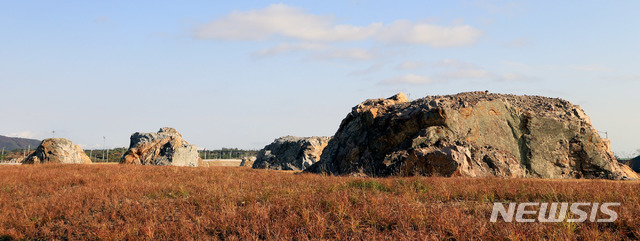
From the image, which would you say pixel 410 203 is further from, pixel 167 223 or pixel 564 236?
pixel 167 223

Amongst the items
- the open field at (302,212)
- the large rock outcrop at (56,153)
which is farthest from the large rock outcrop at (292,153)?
the open field at (302,212)

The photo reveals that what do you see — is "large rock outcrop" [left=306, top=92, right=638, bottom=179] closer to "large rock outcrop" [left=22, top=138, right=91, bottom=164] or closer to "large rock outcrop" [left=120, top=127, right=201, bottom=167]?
"large rock outcrop" [left=120, top=127, right=201, bottom=167]

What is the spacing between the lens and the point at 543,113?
875 inches

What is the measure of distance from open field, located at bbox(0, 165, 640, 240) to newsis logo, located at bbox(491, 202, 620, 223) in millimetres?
217

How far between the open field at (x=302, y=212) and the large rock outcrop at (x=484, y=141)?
6.43 m

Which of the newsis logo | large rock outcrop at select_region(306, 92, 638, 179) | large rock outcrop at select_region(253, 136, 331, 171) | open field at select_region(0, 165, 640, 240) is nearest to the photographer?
open field at select_region(0, 165, 640, 240)

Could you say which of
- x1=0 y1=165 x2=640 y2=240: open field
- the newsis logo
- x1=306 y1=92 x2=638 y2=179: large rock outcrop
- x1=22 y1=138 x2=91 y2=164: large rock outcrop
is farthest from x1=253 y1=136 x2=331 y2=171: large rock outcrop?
the newsis logo

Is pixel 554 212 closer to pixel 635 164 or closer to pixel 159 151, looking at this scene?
pixel 159 151

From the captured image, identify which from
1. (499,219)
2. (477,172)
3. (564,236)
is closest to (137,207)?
(499,219)

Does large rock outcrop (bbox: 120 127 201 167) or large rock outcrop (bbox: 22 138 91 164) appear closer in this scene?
large rock outcrop (bbox: 22 138 91 164)

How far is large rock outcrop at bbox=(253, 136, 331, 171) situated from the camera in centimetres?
4066

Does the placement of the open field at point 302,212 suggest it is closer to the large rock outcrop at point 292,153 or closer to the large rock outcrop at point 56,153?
the large rock outcrop at point 56,153

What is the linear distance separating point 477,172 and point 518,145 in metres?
4.04

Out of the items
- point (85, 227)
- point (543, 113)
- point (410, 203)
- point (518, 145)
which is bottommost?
point (85, 227)
